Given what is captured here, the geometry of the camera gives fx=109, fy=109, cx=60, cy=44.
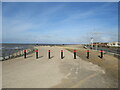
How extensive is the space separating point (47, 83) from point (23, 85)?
123 cm

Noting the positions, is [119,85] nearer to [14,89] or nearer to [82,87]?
[82,87]

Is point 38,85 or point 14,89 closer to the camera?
point 14,89

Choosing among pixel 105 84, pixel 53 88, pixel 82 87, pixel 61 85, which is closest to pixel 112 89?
pixel 105 84

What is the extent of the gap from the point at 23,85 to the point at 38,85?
0.76 metres

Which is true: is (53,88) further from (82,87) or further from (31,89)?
(82,87)

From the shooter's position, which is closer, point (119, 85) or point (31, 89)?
point (31, 89)

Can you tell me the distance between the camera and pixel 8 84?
5715 millimetres

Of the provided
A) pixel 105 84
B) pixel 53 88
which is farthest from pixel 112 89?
pixel 53 88

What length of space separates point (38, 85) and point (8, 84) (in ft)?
5.31

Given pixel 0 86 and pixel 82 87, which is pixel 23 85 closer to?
pixel 0 86

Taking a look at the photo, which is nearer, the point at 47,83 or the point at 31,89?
the point at 31,89

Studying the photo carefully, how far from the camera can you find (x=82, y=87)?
17.6 ft

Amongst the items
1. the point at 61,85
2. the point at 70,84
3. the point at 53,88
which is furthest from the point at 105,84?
the point at 53,88

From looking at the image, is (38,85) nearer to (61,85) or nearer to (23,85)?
(23,85)
